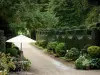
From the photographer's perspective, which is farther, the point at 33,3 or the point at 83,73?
the point at 33,3

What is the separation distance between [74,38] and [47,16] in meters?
7.00

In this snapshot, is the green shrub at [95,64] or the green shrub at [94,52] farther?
the green shrub at [94,52]

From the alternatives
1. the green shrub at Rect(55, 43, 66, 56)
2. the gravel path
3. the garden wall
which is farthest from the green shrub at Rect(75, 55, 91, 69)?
the green shrub at Rect(55, 43, 66, 56)

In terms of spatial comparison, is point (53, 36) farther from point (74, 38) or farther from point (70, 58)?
point (70, 58)

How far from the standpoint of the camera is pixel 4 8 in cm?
2047

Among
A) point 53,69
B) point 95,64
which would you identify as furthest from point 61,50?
point 95,64

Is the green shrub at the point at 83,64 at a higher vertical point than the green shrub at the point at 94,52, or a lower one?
lower

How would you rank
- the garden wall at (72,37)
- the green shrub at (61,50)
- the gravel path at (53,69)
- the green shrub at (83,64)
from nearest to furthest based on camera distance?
the gravel path at (53,69), the green shrub at (83,64), the garden wall at (72,37), the green shrub at (61,50)

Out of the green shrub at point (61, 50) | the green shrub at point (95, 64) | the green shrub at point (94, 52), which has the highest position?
the green shrub at point (94, 52)

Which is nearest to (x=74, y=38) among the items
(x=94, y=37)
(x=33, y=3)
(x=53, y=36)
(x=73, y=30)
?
(x=73, y=30)

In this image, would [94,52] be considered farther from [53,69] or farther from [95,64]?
[53,69]

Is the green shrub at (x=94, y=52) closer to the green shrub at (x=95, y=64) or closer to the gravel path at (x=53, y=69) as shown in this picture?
the green shrub at (x=95, y=64)

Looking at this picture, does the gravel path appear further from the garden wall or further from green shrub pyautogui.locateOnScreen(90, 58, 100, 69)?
the garden wall

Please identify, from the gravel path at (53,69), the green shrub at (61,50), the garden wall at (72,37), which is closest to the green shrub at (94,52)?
the gravel path at (53,69)
